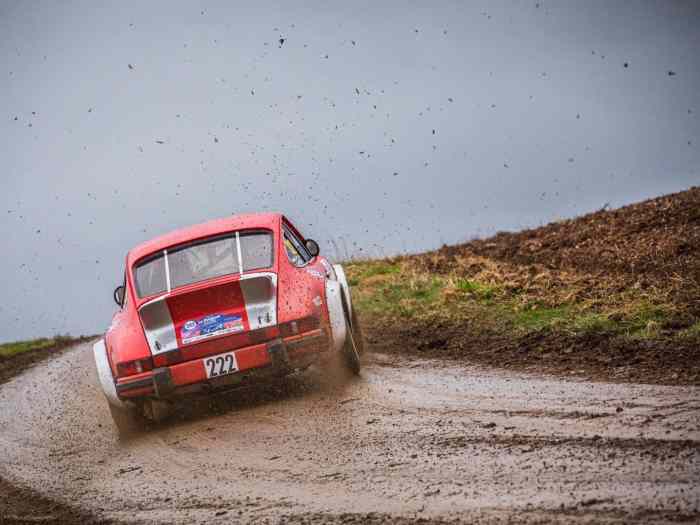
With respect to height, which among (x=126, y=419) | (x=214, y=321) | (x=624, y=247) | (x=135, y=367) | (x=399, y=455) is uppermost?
(x=214, y=321)

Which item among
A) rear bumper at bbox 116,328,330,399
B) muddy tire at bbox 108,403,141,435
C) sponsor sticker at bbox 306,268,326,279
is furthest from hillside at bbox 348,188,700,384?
muddy tire at bbox 108,403,141,435

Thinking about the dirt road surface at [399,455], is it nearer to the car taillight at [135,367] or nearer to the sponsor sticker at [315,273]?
the car taillight at [135,367]

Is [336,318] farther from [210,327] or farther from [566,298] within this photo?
[566,298]

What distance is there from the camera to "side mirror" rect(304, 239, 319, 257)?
8.59 meters

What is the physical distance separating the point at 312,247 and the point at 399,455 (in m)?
3.81

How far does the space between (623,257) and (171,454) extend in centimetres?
787

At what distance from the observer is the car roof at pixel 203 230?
807cm

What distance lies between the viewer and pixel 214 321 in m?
7.18

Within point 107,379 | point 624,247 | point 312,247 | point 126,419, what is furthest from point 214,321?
point 624,247

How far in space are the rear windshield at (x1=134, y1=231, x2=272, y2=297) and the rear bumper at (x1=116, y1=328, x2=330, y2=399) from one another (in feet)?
2.96

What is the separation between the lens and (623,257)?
1188 cm

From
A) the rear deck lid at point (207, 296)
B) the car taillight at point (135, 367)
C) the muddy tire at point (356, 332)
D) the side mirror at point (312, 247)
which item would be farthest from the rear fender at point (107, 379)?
the muddy tire at point (356, 332)

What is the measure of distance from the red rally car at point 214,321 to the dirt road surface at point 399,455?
0.40 meters

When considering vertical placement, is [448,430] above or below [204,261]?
below
